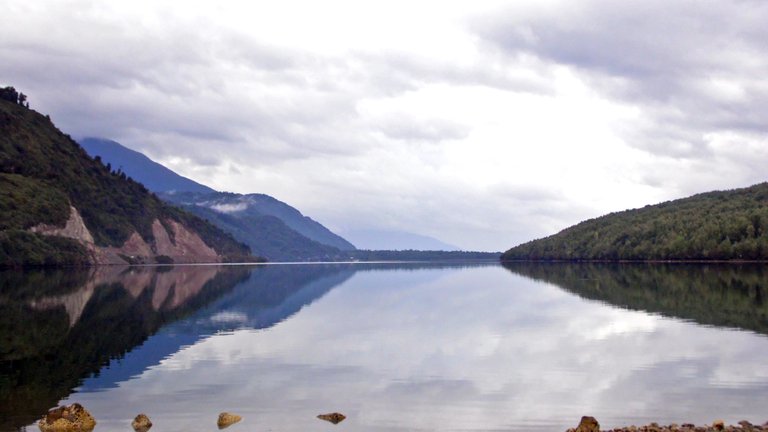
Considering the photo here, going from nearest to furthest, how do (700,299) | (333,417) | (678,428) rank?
(678,428)
(333,417)
(700,299)

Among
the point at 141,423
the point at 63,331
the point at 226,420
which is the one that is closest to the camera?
the point at 141,423

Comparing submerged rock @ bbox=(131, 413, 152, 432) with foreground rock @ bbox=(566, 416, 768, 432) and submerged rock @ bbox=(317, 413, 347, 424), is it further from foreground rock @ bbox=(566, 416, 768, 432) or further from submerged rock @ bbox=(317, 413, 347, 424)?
foreground rock @ bbox=(566, 416, 768, 432)

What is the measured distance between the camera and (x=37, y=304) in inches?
2911

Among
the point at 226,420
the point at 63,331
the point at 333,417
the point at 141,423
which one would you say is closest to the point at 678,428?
the point at 333,417

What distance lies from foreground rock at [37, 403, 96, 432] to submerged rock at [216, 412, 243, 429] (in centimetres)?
434

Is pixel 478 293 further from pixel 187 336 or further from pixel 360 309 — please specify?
pixel 187 336

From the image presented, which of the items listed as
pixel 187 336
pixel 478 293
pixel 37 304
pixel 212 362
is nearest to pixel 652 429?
pixel 212 362

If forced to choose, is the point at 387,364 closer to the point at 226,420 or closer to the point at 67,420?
the point at 226,420

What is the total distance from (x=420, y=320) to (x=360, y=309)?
45.7 ft

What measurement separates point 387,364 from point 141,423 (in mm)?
16608

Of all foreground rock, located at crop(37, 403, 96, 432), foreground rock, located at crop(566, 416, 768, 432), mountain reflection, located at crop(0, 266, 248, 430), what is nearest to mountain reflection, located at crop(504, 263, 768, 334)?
foreground rock, located at crop(566, 416, 768, 432)

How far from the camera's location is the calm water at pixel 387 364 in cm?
2819

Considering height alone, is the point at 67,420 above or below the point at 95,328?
below

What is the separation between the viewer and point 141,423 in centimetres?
2608
